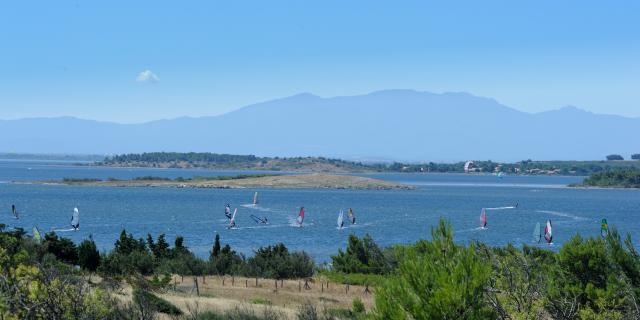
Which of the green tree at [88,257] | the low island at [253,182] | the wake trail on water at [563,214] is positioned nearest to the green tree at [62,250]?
the green tree at [88,257]

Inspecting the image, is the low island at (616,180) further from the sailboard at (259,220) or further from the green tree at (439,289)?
the green tree at (439,289)

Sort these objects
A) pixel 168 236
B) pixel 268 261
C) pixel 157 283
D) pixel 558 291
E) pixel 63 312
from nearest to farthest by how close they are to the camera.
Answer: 1. pixel 63 312
2. pixel 558 291
3. pixel 157 283
4. pixel 268 261
5. pixel 168 236

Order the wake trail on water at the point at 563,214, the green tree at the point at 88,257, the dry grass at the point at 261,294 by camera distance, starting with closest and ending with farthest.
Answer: the dry grass at the point at 261,294, the green tree at the point at 88,257, the wake trail on water at the point at 563,214

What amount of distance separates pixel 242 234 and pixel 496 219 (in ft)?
107

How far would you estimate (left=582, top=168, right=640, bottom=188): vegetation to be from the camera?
565 feet

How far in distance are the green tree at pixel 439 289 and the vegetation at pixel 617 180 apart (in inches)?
6659

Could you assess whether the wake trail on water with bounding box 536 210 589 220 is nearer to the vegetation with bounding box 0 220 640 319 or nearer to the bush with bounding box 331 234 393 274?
the bush with bounding box 331 234 393 274

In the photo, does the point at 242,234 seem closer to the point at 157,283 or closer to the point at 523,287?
the point at 157,283

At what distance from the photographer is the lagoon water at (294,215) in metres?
64.0

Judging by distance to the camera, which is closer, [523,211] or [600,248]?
[600,248]

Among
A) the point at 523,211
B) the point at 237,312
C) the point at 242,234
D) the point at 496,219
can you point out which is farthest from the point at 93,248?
the point at 523,211

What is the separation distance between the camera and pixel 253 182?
5891 inches

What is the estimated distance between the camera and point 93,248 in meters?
37.0

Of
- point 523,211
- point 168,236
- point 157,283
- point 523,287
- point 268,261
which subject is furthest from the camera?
point 523,211
